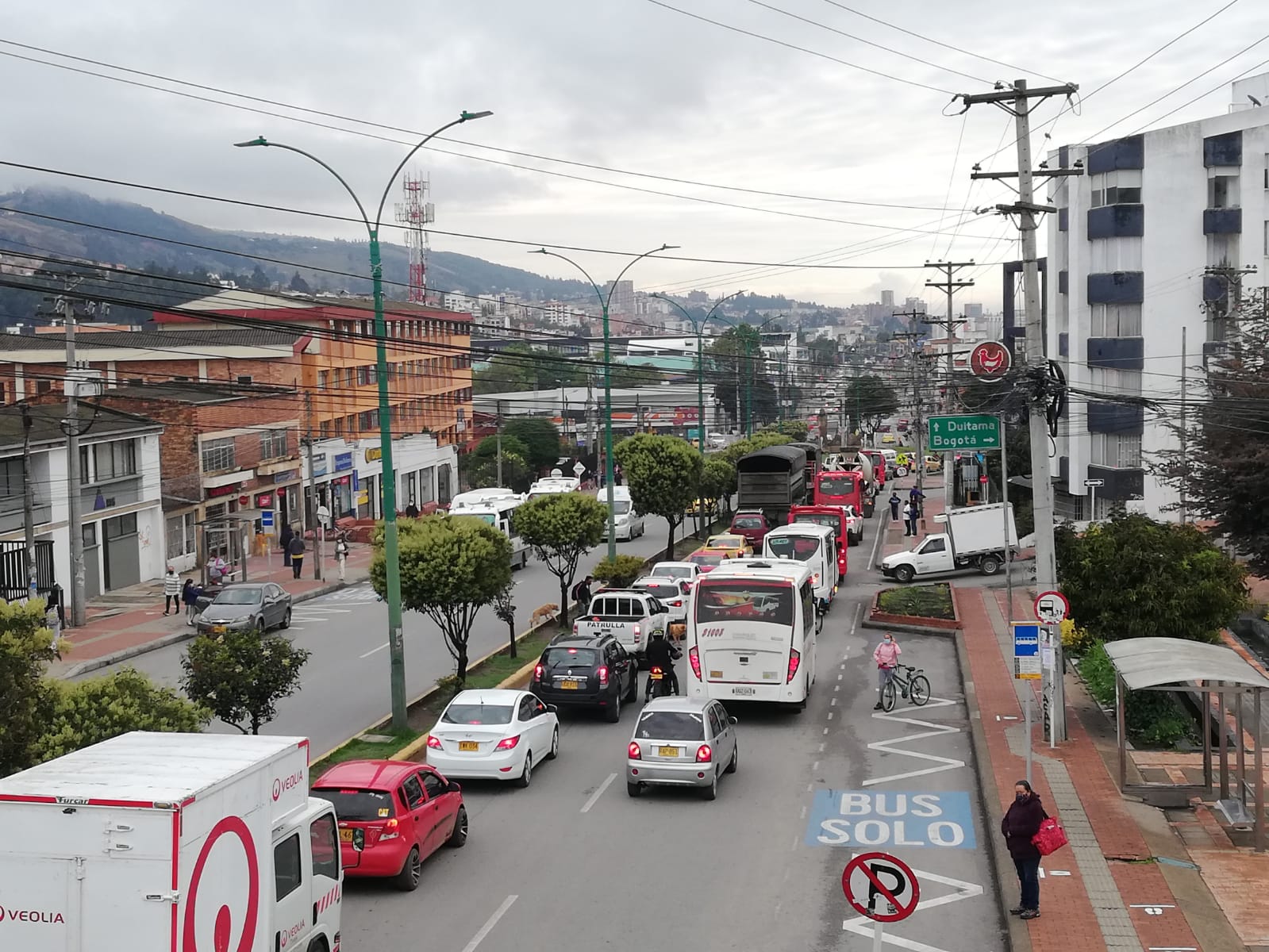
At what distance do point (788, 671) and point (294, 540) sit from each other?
2648 centimetres

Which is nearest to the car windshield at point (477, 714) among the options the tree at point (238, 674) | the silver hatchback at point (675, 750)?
the silver hatchback at point (675, 750)

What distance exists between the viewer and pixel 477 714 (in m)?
20.0

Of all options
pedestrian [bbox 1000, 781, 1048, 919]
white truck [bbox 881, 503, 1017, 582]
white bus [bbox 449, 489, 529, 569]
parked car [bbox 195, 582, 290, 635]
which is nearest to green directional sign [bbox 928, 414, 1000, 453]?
white truck [bbox 881, 503, 1017, 582]

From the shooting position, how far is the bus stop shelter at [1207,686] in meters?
16.6

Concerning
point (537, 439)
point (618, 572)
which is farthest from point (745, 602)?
point (537, 439)

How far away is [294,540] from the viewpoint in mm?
46656

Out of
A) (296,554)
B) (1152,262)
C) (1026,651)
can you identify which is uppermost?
(1152,262)

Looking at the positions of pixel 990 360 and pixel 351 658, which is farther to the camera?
pixel 351 658

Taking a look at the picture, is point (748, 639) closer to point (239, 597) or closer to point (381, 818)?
point (381, 818)

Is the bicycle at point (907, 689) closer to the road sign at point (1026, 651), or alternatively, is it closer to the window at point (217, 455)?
the road sign at point (1026, 651)

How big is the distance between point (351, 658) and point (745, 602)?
1142 cm

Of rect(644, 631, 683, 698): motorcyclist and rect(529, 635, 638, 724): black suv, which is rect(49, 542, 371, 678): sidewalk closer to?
rect(529, 635, 638, 724): black suv

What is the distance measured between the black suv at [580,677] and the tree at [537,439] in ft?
226

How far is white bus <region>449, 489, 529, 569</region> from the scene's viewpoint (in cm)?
4903
